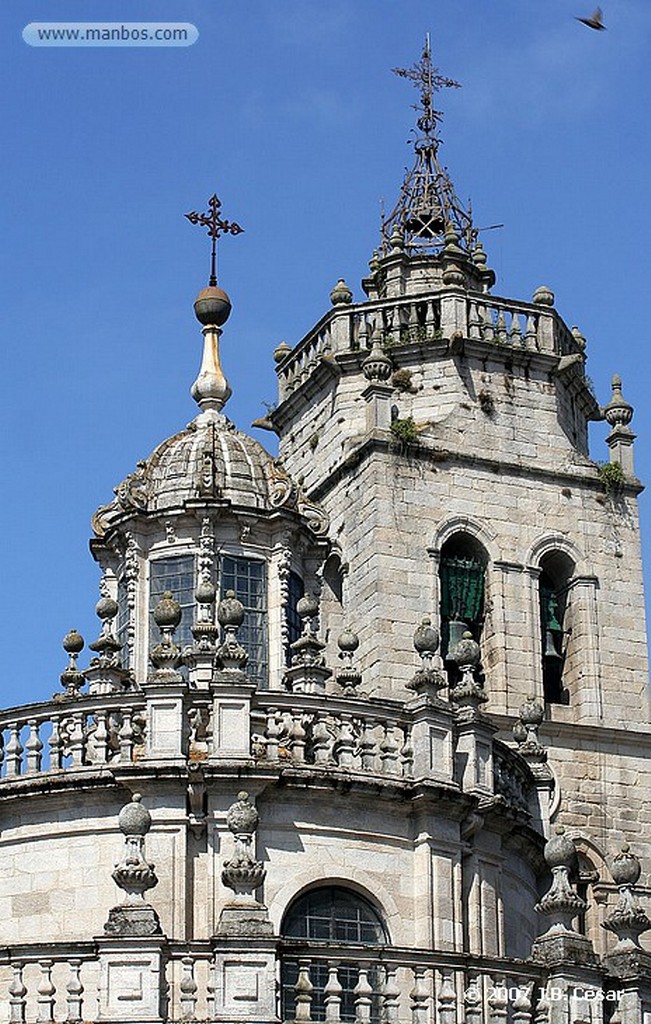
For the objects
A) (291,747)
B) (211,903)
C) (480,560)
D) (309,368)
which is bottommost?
(211,903)

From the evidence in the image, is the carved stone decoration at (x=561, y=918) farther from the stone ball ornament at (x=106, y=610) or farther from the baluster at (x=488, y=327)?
the baluster at (x=488, y=327)

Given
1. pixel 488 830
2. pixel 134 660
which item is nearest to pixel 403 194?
pixel 134 660

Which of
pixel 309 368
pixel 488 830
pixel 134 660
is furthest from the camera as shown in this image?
pixel 309 368

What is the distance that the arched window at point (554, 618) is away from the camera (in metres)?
42.7

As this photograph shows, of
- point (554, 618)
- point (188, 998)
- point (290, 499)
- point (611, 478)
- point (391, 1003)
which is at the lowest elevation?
point (188, 998)

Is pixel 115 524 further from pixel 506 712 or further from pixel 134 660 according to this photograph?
pixel 506 712

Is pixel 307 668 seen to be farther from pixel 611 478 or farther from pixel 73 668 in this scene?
pixel 611 478

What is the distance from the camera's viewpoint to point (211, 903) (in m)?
29.5

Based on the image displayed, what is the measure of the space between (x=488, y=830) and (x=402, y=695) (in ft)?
27.3

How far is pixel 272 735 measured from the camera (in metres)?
30.2

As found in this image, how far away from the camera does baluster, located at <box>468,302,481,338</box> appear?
44188 mm

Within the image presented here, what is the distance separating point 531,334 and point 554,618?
5.32 metres

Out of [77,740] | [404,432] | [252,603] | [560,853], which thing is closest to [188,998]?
[77,740]

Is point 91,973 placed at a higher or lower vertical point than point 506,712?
lower
